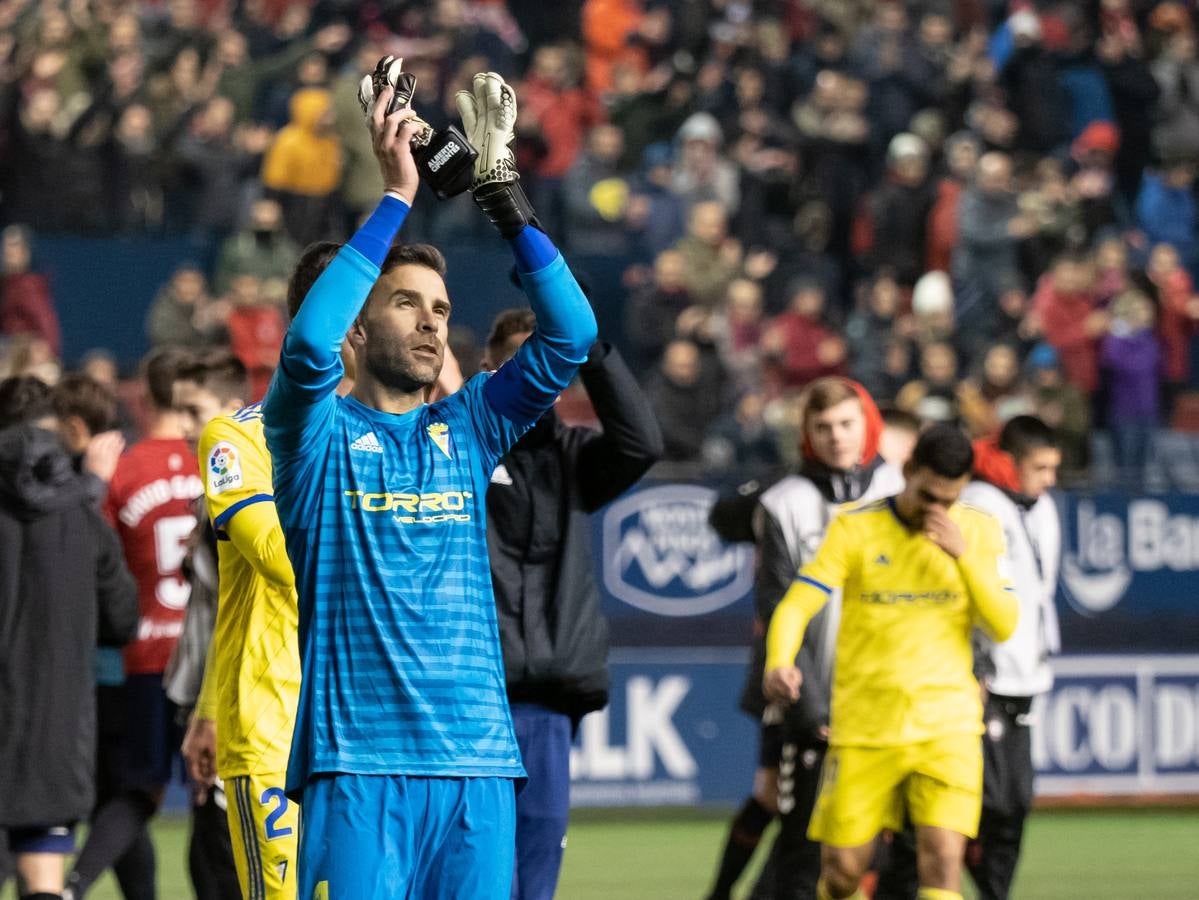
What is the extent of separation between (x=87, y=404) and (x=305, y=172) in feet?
35.6

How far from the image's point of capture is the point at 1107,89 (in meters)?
22.2

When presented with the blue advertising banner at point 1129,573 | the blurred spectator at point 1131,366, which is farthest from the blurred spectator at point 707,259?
the blue advertising banner at point 1129,573

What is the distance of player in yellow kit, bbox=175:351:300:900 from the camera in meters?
5.98

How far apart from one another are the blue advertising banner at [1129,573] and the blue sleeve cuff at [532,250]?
31.0ft

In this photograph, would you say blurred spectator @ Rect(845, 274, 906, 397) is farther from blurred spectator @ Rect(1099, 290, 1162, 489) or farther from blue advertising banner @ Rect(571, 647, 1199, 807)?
blue advertising banner @ Rect(571, 647, 1199, 807)

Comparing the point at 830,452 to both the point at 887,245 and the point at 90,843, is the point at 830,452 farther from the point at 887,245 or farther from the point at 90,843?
the point at 887,245

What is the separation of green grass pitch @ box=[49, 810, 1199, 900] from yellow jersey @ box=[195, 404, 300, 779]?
171 inches

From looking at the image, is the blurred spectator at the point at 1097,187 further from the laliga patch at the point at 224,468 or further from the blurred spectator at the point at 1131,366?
the laliga patch at the point at 224,468

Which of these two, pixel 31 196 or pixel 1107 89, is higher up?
pixel 1107 89

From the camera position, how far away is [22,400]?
306 inches

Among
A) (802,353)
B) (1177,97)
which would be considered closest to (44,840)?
(802,353)

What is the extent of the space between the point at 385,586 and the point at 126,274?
48.2 feet

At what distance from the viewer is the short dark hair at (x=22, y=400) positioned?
778 cm

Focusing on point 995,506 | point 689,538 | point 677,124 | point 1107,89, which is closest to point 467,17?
point 677,124
